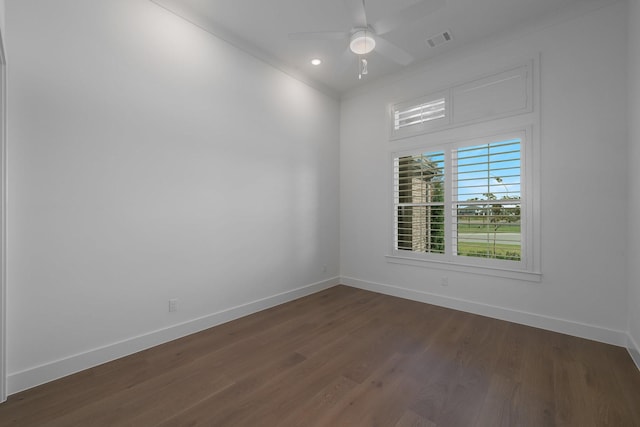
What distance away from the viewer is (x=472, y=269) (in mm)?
3420

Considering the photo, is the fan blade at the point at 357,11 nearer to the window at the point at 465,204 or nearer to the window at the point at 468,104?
the window at the point at 468,104

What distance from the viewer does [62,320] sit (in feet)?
6.90

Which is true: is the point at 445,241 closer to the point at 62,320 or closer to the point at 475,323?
the point at 475,323

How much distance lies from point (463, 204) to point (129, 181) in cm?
366

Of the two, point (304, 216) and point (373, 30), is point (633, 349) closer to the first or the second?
point (373, 30)

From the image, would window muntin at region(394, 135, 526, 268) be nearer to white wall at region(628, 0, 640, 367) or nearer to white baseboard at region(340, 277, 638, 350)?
white baseboard at region(340, 277, 638, 350)

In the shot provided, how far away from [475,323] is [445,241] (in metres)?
1.03

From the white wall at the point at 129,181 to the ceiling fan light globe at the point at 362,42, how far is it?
4.88ft

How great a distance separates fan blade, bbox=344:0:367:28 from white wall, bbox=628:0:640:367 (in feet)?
7.31

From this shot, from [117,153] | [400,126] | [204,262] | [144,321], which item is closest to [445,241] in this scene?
[400,126]

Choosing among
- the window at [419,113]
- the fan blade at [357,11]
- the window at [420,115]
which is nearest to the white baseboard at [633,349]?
the window at [420,115]

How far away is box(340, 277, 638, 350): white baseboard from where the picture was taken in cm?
262

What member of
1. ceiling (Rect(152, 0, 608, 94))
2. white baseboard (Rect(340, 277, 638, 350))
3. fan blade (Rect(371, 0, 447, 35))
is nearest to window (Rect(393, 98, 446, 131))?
ceiling (Rect(152, 0, 608, 94))

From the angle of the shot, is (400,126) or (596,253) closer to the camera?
(596,253)
